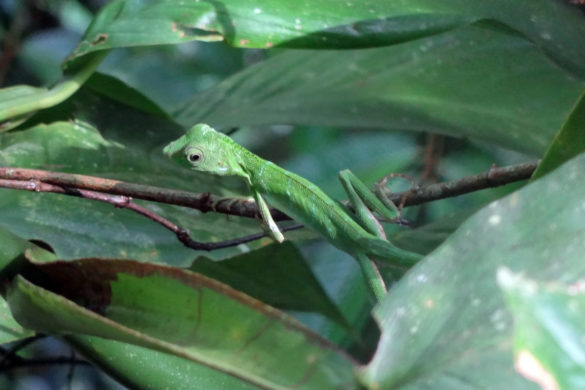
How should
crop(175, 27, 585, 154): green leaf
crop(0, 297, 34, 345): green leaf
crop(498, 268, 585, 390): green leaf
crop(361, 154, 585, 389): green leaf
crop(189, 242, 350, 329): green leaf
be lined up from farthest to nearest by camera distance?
crop(175, 27, 585, 154): green leaf, crop(189, 242, 350, 329): green leaf, crop(0, 297, 34, 345): green leaf, crop(361, 154, 585, 389): green leaf, crop(498, 268, 585, 390): green leaf

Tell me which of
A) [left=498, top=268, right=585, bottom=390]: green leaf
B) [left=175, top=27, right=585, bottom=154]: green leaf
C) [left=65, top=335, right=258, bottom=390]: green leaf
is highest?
[left=498, top=268, right=585, bottom=390]: green leaf

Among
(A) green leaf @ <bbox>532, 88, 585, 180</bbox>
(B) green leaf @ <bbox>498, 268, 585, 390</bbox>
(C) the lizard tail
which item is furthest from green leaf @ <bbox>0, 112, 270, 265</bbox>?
(B) green leaf @ <bbox>498, 268, 585, 390</bbox>

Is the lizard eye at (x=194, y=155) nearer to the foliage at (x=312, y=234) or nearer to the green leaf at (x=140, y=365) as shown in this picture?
the foliage at (x=312, y=234)

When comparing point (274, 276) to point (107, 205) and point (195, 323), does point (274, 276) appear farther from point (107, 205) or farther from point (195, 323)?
point (195, 323)

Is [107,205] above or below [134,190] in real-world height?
below

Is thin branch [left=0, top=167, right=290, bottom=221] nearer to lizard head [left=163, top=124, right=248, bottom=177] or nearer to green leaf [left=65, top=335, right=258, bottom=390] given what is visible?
lizard head [left=163, top=124, right=248, bottom=177]

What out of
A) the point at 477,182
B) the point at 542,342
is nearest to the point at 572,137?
the point at 477,182

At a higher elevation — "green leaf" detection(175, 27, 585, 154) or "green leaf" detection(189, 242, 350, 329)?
"green leaf" detection(175, 27, 585, 154)

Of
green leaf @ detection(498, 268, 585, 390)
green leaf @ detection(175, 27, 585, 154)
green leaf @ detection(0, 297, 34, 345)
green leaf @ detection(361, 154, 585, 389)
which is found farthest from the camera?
green leaf @ detection(175, 27, 585, 154)
